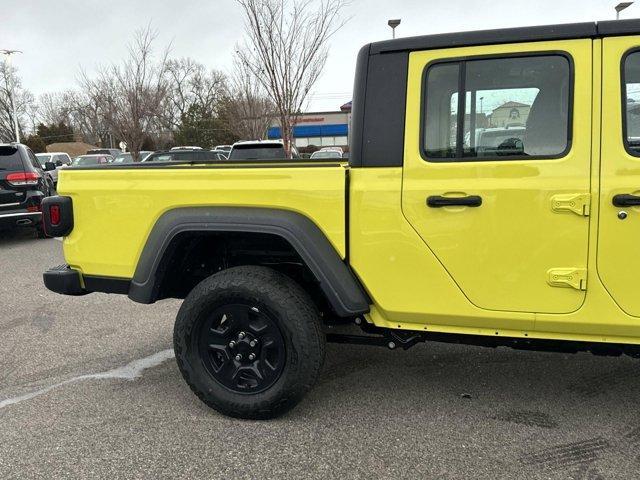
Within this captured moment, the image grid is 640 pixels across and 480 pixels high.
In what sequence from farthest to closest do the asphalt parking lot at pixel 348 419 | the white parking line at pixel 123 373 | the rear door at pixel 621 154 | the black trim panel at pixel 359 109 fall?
the white parking line at pixel 123 373
the black trim panel at pixel 359 109
the asphalt parking lot at pixel 348 419
the rear door at pixel 621 154

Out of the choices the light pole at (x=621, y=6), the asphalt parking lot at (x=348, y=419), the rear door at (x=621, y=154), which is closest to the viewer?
the rear door at (x=621, y=154)

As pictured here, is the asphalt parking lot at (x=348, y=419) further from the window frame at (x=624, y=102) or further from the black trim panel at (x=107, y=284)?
the window frame at (x=624, y=102)

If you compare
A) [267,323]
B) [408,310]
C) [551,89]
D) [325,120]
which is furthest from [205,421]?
[325,120]

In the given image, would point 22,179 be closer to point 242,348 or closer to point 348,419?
point 242,348

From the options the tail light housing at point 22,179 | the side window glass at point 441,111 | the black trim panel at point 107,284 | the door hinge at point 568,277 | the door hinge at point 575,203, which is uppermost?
the side window glass at point 441,111

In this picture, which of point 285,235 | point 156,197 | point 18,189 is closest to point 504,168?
point 285,235

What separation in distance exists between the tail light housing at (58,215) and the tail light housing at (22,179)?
21.2ft

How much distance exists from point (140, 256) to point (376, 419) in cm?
167

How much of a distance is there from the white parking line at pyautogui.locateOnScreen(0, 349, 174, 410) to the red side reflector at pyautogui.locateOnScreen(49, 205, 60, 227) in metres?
1.14

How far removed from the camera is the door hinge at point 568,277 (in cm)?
247

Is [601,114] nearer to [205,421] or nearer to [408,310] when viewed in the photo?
[408,310]

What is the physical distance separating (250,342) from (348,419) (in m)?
0.72

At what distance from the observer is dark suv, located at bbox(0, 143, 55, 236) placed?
8.59m

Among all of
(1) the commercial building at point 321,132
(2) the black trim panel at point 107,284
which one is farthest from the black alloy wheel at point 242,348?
(1) the commercial building at point 321,132
